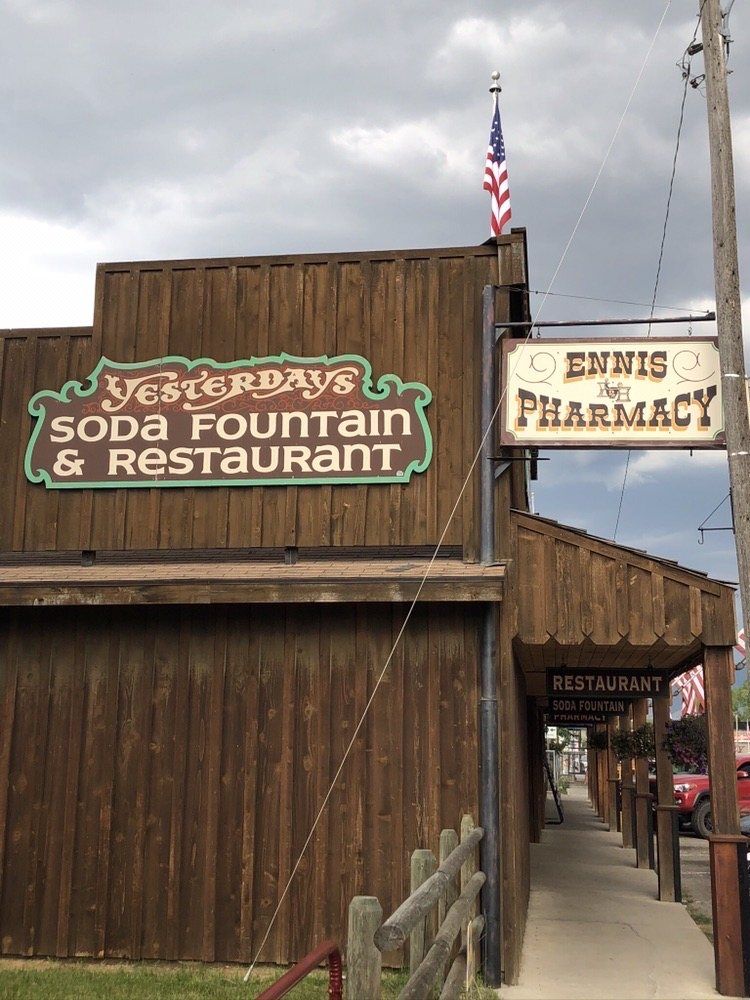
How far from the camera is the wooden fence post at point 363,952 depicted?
171 inches

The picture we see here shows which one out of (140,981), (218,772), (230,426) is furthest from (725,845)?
(230,426)

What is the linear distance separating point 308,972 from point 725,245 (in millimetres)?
7201

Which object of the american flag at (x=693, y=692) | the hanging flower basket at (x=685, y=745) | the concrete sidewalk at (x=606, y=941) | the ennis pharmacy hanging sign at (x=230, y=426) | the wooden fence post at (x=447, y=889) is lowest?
the concrete sidewalk at (x=606, y=941)

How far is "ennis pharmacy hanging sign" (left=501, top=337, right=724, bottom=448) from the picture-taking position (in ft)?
32.1

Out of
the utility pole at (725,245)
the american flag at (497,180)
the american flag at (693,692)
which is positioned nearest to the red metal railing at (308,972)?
the utility pole at (725,245)

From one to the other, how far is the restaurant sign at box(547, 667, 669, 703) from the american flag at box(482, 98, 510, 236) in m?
5.45

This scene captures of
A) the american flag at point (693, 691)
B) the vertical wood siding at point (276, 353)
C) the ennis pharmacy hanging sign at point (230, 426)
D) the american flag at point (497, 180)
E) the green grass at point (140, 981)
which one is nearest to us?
the green grass at point (140, 981)

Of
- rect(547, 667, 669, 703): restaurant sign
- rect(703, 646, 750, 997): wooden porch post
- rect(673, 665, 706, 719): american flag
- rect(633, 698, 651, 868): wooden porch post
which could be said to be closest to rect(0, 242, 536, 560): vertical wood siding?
rect(703, 646, 750, 997): wooden porch post

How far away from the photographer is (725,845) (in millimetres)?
8852

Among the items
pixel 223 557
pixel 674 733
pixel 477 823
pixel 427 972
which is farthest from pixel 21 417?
pixel 674 733

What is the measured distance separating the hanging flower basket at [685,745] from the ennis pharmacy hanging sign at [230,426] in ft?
22.4

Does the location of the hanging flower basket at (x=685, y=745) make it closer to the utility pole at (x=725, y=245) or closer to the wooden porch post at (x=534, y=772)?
the wooden porch post at (x=534, y=772)

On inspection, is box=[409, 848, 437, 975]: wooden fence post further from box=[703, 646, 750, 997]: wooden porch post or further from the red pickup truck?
the red pickup truck

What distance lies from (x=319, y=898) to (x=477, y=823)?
1497 mm
